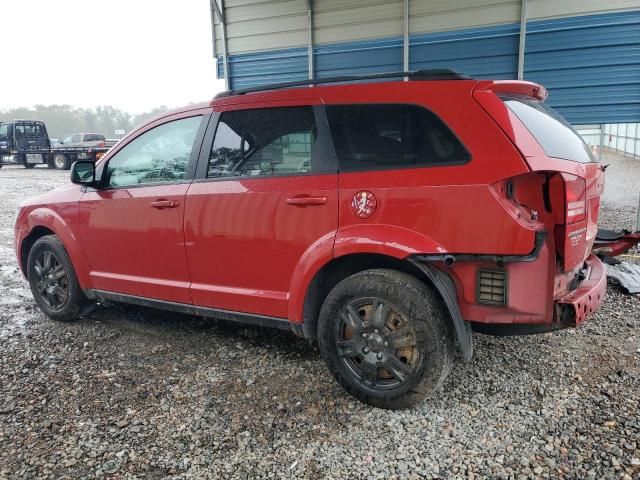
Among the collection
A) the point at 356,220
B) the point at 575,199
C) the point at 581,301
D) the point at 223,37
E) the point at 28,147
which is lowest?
the point at 581,301

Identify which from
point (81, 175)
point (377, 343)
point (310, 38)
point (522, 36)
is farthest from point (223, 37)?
point (377, 343)

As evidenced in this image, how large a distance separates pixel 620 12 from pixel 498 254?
5.32m

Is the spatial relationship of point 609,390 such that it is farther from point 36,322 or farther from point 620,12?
point 620,12

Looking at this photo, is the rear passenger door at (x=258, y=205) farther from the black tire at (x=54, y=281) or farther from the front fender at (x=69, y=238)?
the black tire at (x=54, y=281)

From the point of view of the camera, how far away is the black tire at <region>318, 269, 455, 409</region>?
266cm

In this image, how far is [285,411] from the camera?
9.30 ft

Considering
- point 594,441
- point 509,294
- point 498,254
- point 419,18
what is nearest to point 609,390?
point 594,441

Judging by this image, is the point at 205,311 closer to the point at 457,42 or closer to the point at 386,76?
the point at 386,76

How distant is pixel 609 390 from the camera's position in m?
2.95

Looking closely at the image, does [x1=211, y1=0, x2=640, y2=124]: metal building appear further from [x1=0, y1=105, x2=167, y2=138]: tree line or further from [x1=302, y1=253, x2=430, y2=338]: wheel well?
[x1=0, y1=105, x2=167, y2=138]: tree line

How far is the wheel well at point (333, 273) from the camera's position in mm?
2855

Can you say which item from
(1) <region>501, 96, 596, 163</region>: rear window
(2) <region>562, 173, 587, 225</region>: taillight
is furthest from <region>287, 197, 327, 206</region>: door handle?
(2) <region>562, 173, 587, 225</region>: taillight

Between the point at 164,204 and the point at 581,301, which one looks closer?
the point at 581,301

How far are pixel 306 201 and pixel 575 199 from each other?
1441mm
